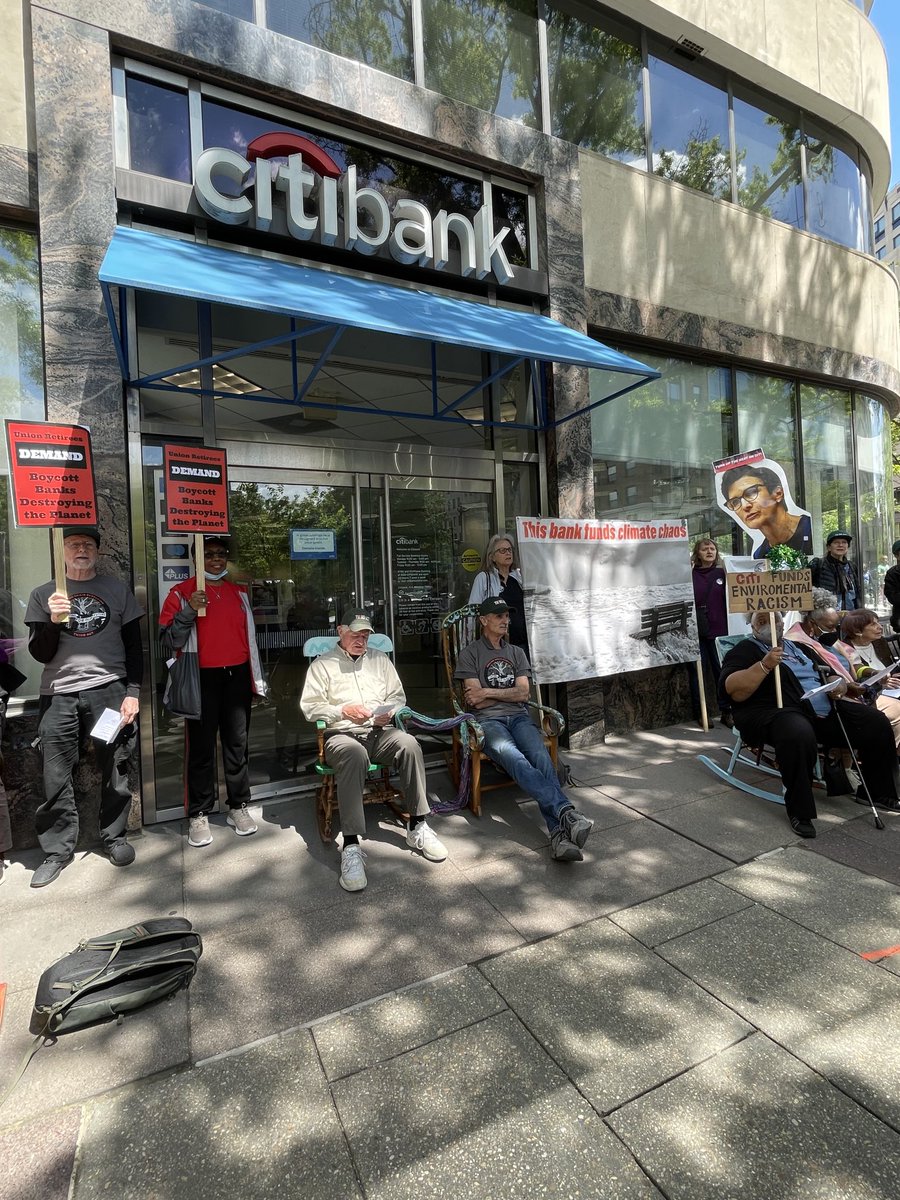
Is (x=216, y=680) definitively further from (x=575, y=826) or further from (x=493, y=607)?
(x=575, y=826)

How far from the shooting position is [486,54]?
5906 mm

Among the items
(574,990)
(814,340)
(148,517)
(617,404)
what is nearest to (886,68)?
(814,340)

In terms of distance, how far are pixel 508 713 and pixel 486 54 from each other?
244 inches

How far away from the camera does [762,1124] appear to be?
1901 mm

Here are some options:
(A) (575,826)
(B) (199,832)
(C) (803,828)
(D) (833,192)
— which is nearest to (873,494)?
(D) (833,192)

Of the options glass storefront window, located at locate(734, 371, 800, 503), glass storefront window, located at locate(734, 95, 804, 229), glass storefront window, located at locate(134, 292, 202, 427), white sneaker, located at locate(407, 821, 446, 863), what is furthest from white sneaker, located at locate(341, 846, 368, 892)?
glass storefront window, located at locate(734, 95, 804, 229)

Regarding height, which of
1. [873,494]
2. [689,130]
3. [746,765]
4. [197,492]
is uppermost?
[689,130]

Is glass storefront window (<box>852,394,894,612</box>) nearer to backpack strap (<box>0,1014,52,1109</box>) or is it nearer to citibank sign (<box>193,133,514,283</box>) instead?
citibank sign (<box>193,133,514,283</box>)

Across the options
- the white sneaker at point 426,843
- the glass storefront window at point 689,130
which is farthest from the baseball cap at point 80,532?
the glass storefront window at point 689,130

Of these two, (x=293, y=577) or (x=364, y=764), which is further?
(x=293, y=577)

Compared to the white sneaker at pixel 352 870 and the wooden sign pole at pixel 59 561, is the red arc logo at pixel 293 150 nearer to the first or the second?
the wooden sign pole at pixel 59 561

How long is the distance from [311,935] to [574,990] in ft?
4.02

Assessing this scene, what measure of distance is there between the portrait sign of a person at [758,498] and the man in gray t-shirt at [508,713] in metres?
3.17

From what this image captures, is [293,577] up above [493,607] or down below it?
above
